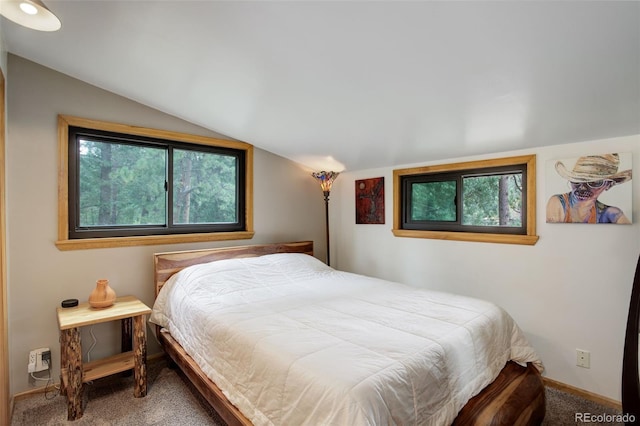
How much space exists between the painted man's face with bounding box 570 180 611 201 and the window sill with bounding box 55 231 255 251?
9.14 feet

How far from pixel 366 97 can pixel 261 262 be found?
1.67m

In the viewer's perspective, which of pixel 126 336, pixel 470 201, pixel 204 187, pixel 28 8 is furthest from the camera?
pixel 204 187

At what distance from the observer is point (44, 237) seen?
2209 mm

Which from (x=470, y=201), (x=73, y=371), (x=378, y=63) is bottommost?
(x=73, y=371)

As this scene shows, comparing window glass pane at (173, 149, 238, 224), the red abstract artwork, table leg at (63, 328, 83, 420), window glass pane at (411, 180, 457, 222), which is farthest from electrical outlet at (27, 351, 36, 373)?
window glass pane at (411, 180, 457, 222)

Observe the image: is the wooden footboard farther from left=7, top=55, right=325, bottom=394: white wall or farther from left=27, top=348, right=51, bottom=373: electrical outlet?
left=27, top=348, right=51, bottom=373: electrical outlet

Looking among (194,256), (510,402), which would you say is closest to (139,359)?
(194,256)

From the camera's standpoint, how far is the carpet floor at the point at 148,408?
1865 millimetres

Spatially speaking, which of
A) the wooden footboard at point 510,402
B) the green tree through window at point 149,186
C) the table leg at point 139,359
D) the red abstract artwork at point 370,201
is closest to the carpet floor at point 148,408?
the table leg at point 139,359

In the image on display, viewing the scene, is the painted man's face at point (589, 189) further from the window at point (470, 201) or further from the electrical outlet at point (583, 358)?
the electrical outlet at point (583, 358)

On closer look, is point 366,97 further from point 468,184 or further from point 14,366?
point 14,366

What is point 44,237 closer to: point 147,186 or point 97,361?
point 147,186

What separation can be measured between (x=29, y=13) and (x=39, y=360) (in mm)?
2214

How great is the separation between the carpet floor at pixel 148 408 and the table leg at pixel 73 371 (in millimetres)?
71
